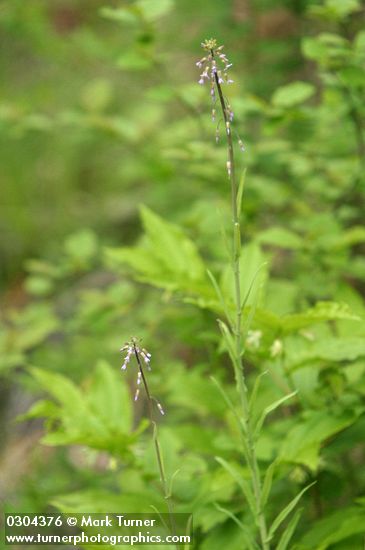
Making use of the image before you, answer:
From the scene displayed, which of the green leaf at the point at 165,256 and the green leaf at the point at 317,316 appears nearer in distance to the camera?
the green leaf at the point at 317,316

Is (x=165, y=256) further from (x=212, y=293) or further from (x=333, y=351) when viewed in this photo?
(x=333, y=351)

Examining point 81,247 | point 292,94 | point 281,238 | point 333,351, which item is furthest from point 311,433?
point 81,247

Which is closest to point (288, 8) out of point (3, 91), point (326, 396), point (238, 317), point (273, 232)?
point (273, 232)

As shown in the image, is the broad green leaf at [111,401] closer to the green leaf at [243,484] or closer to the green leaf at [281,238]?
the green leaf at [243,484]

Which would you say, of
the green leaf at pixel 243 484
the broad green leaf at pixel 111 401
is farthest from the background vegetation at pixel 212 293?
the green leaf at pixel 243 484

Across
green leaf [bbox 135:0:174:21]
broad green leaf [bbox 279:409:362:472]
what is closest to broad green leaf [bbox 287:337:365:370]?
broad green leaf [bbox 279:409:362:472]

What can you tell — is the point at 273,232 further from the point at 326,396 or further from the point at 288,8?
the point at 288,8

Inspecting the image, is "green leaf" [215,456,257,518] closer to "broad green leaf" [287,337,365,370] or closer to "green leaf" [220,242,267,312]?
"broad green leaf" [287,337,365,370]

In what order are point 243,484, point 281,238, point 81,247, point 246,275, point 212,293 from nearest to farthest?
point 243,484 < point 212,293 < point 246,275 < point 281,238 < point 81,247
